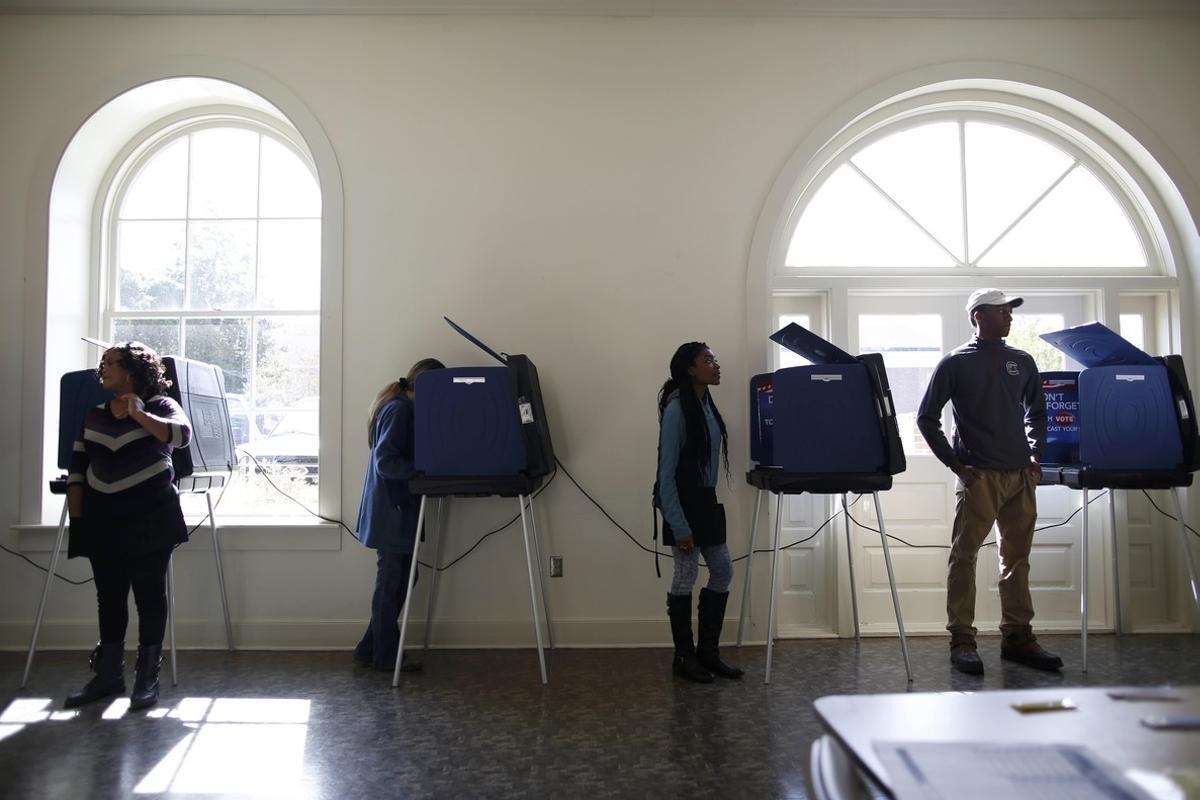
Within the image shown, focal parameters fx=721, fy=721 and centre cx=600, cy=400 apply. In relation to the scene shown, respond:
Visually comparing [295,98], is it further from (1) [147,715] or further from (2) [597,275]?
(1) [147,715]

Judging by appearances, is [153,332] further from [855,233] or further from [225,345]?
[855,233]

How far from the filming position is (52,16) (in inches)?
144

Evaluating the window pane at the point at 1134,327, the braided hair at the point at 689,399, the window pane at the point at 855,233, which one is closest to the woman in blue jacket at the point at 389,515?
the braided hair at the point at 689,399

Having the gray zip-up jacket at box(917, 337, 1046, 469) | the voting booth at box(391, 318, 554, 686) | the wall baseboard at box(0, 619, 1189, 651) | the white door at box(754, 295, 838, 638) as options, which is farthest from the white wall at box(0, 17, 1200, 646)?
the gray zip-up jacket at box(917, 337, 1046, 469)

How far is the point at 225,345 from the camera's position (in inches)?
150

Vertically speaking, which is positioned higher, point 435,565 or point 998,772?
point 998,772

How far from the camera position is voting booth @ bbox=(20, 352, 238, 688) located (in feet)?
9.71

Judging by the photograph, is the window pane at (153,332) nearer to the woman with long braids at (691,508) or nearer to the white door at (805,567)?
the woman with long braids at (691,508)

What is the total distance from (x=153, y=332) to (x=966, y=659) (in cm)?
422

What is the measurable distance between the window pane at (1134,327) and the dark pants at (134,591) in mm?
4681

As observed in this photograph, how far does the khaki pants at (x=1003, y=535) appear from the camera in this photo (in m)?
3.07

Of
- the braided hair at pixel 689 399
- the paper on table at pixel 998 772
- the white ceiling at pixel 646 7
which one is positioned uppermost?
the white ceiling at pixel 646 7

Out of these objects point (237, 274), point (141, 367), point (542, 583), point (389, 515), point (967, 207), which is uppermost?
point (967, 207)

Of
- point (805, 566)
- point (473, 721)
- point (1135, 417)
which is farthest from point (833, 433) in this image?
point (473, 721)
